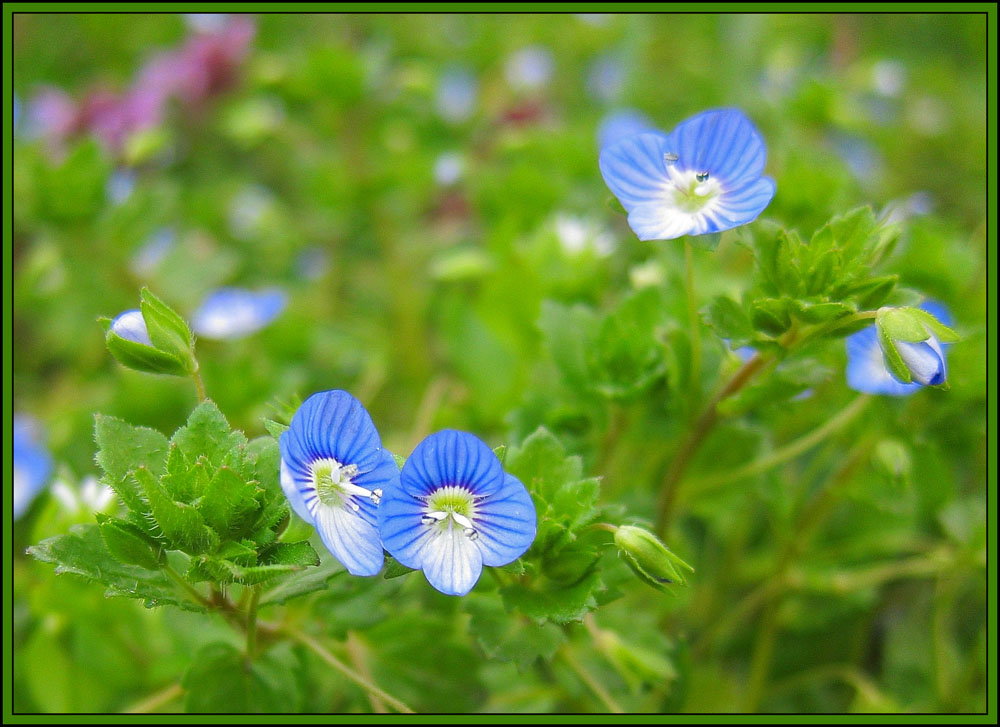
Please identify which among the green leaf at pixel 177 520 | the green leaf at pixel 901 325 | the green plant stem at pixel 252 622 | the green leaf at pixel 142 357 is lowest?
the green plant stem at pixel 252 622

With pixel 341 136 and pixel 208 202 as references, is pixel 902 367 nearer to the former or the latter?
pixel 341 136

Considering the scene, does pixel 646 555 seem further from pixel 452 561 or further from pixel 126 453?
pixel 126 453

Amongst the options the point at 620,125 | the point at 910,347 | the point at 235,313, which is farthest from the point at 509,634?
the point at 620,125

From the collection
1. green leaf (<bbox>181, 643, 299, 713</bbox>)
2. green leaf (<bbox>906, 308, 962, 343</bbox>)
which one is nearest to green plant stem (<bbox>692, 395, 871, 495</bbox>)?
green leaf (<bbox>906, 308, 962, 343</bbox>)

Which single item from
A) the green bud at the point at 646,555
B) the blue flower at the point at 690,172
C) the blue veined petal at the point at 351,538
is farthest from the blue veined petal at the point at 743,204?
the blue veined petal at the point at 351,538

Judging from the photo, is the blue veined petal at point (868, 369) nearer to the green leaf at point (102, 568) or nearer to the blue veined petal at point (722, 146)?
the blue veined petal at point (722, 146)

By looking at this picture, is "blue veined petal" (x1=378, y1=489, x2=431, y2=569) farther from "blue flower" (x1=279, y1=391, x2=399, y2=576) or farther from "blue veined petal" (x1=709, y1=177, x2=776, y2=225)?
"blue veined petal" (x1=709, y1=177, x2=776, y2=225)

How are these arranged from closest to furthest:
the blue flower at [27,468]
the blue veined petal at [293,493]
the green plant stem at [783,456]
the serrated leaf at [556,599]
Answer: the blue veined petal at [293,493], the serrated leaf at [556,599], the green plant stem at [783,456], the blue flower at [27,468]
